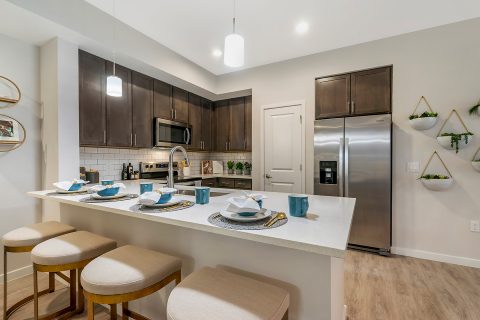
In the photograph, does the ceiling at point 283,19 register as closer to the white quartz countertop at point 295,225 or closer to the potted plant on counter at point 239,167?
the white quartz countertop at point 295,225

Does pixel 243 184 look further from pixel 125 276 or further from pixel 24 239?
pixel 125 276

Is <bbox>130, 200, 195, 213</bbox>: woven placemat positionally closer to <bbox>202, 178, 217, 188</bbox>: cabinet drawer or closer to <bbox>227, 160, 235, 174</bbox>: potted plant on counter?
<bbox>202, 178, 217, 188</bbox>: cabinet drawer

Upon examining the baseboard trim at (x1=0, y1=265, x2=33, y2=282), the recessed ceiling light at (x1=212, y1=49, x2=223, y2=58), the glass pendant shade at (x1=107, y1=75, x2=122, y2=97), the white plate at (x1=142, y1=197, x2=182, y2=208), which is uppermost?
the recessed ceiling light at (x1=212, y1=49, x2=223, y2=58)

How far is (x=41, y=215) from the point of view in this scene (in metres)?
2.44

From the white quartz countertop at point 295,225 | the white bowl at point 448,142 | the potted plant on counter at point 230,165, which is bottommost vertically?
the white quartz countertop at point 295,225

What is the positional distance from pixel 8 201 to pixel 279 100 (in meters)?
3.44

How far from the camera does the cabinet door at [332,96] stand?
9.80 feet

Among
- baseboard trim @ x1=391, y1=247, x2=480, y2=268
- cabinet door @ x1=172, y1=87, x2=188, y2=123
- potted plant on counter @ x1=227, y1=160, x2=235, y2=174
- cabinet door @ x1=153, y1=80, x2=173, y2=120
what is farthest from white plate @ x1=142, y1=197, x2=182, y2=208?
potted plant on counter @ x1=227, y1=160, x2=235, y2=174

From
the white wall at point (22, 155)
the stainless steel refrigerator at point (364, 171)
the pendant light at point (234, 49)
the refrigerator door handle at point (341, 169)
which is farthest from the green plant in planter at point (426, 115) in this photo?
the white wall at point (22, 155)

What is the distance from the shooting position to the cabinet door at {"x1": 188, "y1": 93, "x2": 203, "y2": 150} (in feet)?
12.8

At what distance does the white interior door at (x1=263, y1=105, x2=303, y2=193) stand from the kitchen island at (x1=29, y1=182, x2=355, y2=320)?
Result: 72.2 inches

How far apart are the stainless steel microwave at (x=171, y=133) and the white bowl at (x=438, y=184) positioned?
128 inches

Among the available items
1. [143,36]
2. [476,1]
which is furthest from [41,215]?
[476,1]

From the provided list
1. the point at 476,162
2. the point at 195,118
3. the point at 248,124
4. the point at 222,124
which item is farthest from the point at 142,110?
the point at 476,162
